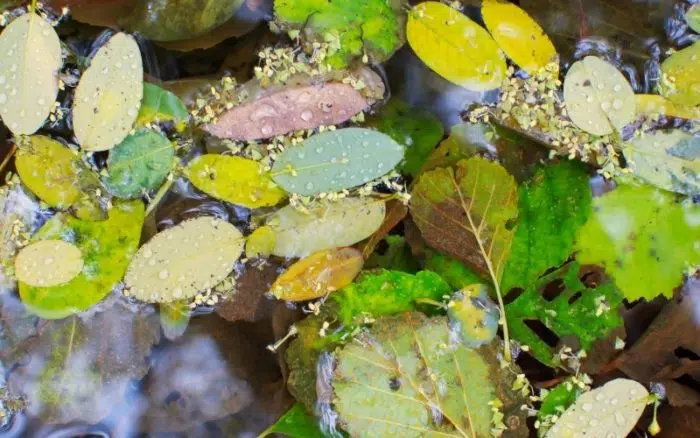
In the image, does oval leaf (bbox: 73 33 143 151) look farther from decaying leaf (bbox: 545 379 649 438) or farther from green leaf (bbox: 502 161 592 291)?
decaying leaf (bbox: 545 379 649 438)

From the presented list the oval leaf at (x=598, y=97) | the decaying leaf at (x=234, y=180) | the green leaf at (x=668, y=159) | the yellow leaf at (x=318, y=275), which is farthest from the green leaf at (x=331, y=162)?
the green leaf at (x=668, y=159)

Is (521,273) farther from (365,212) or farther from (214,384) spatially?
(214,384)

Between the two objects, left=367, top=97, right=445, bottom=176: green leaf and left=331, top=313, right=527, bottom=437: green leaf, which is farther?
left=367, top=97, right=445, bottom=176: green leaf

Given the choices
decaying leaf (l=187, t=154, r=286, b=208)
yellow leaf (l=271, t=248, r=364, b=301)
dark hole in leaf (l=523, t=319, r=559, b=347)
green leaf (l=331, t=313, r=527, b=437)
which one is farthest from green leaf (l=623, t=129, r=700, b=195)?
decaying leaf (l=187, t=154, r=286, b=208)

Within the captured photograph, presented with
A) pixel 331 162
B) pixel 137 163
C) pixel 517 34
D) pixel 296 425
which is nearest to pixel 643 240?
pixel 517 34

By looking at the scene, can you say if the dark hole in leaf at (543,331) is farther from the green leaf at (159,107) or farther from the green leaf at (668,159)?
the green leaf at (159,107)

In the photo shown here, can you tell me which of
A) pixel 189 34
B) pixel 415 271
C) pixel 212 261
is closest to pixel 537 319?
pixel 415 271
